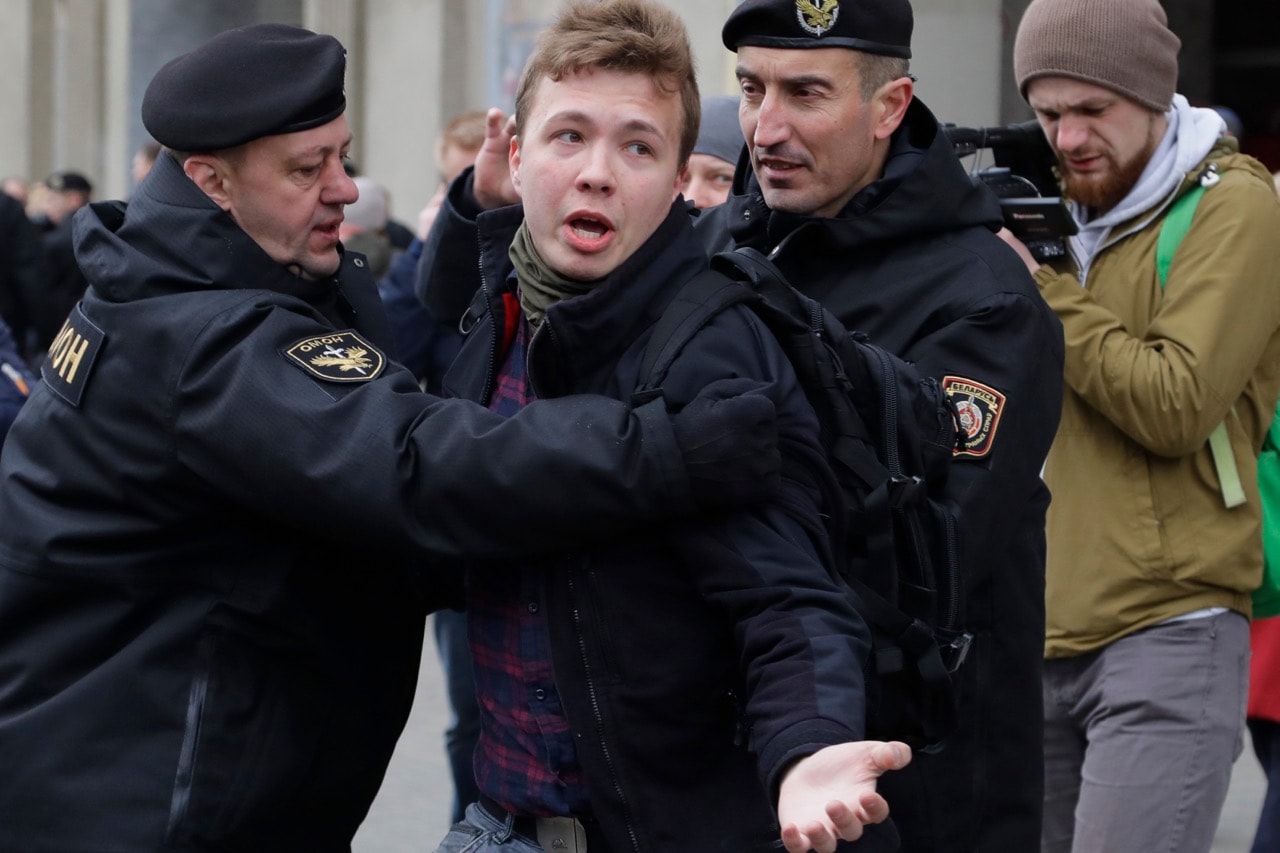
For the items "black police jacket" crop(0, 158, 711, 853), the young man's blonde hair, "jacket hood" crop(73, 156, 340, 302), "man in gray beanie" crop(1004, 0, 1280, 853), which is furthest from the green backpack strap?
"jacket hood" crop(73, 156, 340, 302)

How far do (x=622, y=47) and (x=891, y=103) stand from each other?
778 millimetres

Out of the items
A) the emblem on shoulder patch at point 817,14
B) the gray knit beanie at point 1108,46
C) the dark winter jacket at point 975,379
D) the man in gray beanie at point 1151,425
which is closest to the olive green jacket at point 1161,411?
the man in gray beanie at point 1151,425

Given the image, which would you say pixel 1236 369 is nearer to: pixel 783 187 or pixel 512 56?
pixel 783 187

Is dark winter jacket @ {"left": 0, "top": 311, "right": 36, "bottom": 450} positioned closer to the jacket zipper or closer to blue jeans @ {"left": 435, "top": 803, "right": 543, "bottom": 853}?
blue jeans @ {"left": 435, "top": 803, "right": 543, "bottom": 853}

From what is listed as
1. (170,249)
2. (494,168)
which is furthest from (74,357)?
(494,168)

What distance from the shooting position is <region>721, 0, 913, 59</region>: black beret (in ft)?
9.53

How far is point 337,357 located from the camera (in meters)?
Answer: 2.39

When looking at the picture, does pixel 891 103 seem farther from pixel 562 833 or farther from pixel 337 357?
pixel 562 833

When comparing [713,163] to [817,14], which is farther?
[713,163]

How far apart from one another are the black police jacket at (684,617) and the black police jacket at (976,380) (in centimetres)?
56

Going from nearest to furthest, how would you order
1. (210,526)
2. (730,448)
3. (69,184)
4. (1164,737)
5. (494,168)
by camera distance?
(730,448) < (210,526) < (494,168) < (1164,737) < (69,184)

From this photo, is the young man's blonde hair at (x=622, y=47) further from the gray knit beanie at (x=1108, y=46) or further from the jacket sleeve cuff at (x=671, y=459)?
the gray knit beanie at (x=1108, y=46)

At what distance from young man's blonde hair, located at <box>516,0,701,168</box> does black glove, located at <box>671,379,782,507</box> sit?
1.43 feet

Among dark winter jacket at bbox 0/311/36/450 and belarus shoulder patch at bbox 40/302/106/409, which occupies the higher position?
belarus shoulder patch at bbox 40/302/106/409
